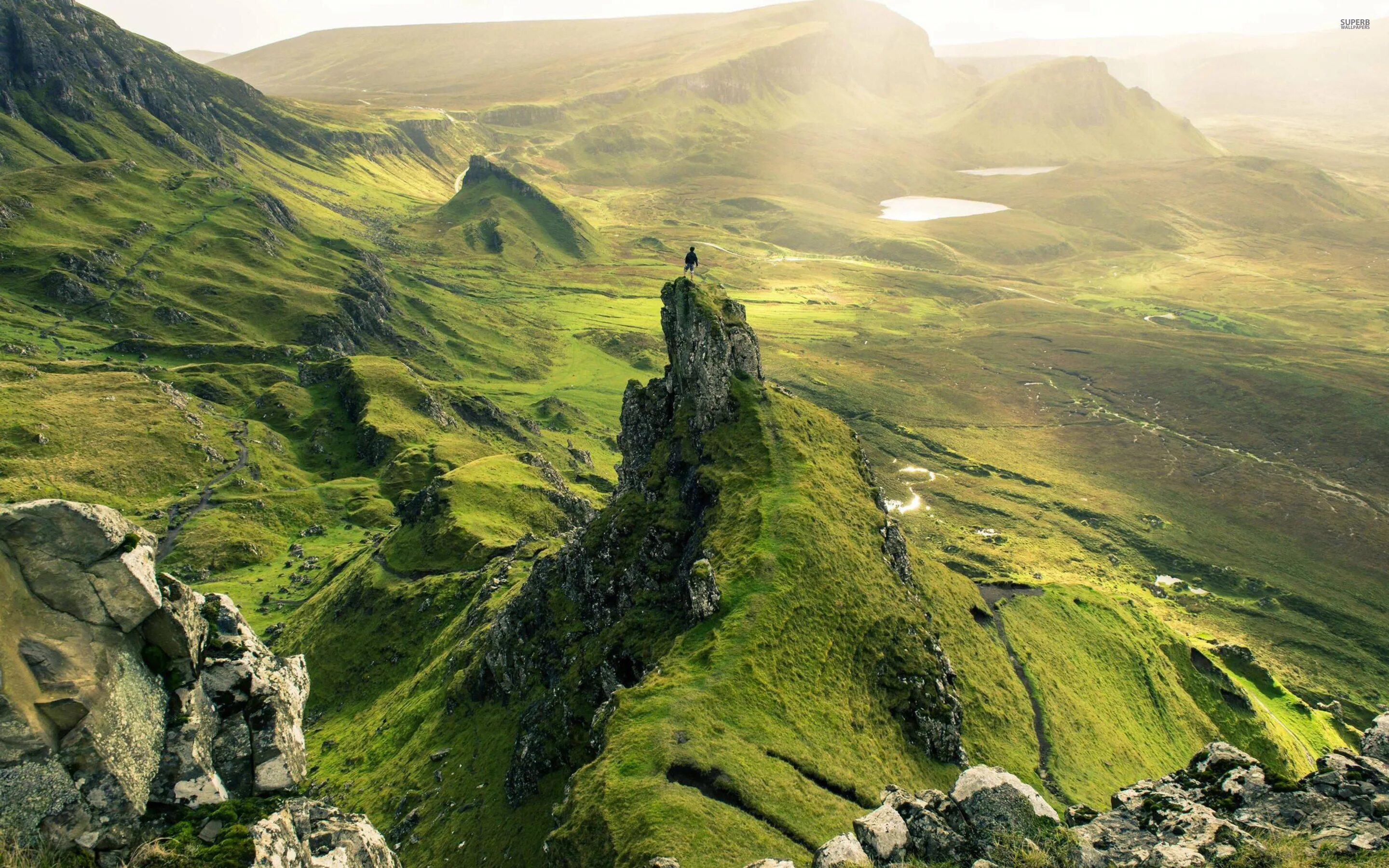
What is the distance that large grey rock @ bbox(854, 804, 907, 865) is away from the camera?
2861 cm

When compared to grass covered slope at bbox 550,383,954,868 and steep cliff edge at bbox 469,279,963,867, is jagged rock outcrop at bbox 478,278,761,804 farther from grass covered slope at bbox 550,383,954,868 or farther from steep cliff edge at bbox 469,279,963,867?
grass covered slope at bbox 550,383,954,868

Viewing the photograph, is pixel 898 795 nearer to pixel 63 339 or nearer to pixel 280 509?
pixel 280 509

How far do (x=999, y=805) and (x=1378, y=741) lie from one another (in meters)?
17.9

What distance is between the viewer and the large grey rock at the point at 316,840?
2330 centimetres

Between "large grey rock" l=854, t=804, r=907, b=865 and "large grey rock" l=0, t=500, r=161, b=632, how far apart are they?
28.5 meters

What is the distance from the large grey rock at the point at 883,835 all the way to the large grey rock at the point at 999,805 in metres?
2.77

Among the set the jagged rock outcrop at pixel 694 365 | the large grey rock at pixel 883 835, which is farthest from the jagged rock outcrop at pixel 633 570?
the large grey rock at pixel 883 835

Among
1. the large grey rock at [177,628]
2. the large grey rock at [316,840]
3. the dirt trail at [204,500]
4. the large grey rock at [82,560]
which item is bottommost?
the dirt trail at [204,500]

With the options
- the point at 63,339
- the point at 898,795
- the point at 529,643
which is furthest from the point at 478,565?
the point at 63,339

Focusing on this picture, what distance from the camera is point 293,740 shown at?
29.5 m

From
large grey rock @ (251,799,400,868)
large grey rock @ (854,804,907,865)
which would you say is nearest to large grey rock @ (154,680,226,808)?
large grey rock @ (251,799,400,868)

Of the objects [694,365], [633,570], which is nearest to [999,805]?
[633,570]

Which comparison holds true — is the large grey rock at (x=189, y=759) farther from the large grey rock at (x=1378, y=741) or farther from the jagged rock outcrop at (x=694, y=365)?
the large grey rock at (x=1378, y=741)

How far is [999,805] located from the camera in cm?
2933
